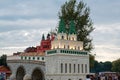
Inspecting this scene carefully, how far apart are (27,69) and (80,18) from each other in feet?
38.9

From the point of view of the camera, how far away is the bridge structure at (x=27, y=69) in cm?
4440

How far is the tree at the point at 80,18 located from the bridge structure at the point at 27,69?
763 cm

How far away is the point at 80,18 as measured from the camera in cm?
4612

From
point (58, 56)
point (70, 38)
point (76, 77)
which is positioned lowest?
point (76, 77)

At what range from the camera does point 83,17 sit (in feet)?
152

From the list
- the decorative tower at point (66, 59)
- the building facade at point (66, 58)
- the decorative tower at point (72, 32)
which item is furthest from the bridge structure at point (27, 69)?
the decorative tower at point (72, 32)

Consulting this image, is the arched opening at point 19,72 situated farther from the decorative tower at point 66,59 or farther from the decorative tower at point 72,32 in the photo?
the decorative tower at point 72,32

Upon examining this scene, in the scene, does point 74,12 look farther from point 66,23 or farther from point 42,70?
point 42,70

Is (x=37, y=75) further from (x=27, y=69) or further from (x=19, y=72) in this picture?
(x=19, y=72)

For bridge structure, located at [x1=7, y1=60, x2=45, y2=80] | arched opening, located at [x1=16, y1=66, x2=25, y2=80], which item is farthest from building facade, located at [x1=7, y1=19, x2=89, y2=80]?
arched opening, located at [x1=16, y1=66, x2=25, y2=80]

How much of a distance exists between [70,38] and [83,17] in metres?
6.21

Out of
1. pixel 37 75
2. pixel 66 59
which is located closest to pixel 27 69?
pixel 37 75

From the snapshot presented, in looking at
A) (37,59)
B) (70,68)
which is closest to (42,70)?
(37,59)

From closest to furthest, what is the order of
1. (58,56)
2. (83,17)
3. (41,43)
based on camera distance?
(58,56)
(83,17)
(41,43)
